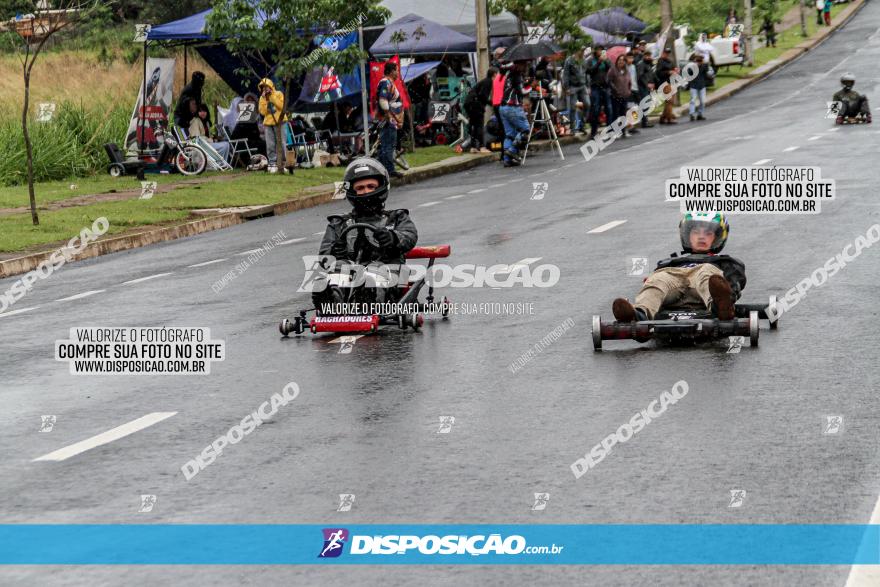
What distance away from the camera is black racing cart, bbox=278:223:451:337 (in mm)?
11188

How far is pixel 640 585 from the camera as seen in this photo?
5.43 metres

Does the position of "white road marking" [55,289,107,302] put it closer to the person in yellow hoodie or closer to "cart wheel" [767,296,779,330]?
"cart wheel" [767,296,779,330]

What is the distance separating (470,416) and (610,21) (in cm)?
4381

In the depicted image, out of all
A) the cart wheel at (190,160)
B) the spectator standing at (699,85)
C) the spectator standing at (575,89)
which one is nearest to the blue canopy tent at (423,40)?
the spectator standing at (575,89)

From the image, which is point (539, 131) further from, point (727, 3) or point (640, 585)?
point (727, 3)

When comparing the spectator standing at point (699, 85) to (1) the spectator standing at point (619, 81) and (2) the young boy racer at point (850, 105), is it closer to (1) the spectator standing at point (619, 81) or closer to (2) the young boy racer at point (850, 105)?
(1) the spectator standing at point (619, 81)

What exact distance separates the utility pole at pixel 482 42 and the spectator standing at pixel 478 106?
3.57ft

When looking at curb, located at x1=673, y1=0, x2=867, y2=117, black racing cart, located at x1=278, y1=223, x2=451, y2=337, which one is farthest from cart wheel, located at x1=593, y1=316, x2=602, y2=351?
curb, located at x1=673, y1=0, x2=867, y2=117

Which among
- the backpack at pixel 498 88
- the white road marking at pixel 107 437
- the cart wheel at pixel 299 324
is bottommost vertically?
the cart wheel at pixel 299 324

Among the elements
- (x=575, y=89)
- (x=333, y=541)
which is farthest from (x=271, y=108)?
(x=333, y=541)

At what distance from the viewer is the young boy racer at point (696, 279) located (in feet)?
33.1

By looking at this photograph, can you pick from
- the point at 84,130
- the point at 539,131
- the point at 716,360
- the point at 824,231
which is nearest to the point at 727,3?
the point at 539,131

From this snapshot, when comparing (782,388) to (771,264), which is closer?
(782,388)

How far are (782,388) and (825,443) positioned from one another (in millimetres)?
1399
